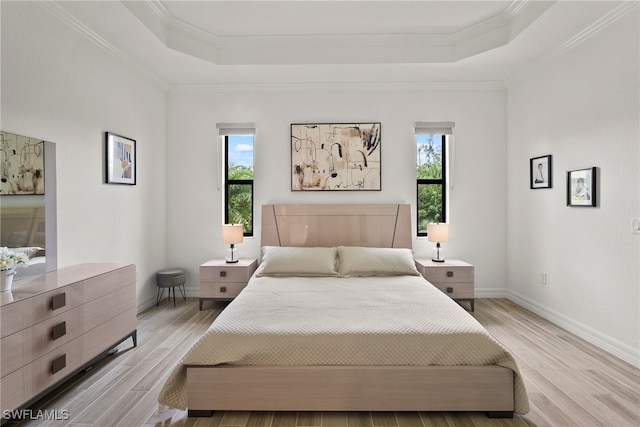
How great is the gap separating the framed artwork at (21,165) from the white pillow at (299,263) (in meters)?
1.96

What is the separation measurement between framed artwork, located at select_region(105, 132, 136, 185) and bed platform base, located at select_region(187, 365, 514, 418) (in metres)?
2.23

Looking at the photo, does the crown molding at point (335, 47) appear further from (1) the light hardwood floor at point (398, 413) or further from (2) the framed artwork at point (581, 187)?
(1) the light hardwood floor at point (398, 413)

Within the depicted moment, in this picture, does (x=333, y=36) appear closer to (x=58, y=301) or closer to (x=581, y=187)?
(x=581, y=187)

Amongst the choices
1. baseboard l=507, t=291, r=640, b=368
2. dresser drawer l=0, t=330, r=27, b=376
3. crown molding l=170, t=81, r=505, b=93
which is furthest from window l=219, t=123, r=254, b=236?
baseboard l=507, t=291, r=640, b=368

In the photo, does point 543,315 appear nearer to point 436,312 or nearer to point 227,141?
point 436,312

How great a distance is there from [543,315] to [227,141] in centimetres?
412

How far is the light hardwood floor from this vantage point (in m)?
1.91

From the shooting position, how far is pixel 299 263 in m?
3.51

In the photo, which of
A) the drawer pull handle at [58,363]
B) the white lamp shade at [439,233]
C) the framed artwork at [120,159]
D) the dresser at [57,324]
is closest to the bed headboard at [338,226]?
the white lamp shade at [439,233]

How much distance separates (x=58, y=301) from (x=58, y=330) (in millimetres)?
170

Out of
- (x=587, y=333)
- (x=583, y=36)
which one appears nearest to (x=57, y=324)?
(x=587, y=333)

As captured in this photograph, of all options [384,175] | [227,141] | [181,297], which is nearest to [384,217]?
[384,175]

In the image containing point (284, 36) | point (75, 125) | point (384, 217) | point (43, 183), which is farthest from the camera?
point (384, 217)

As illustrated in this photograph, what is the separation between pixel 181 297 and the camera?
14.2 feet
